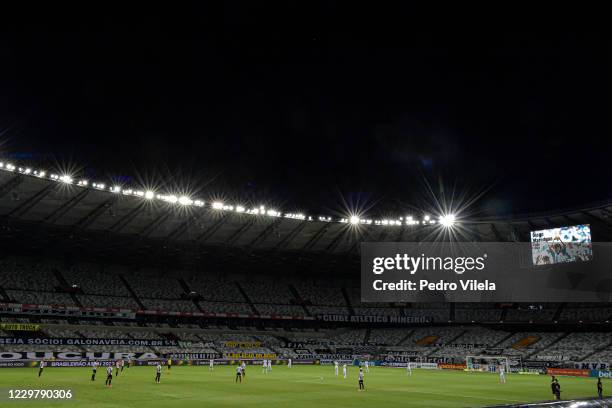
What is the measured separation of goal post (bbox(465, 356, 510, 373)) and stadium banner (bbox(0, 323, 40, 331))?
184 ft

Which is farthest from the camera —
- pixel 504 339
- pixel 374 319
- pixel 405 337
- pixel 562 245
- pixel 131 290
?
pixel 374 319

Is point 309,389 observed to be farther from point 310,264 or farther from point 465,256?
point 310,264

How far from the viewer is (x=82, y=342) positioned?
69562 mm

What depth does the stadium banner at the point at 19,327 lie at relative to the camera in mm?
65750

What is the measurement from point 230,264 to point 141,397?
58.0 meters

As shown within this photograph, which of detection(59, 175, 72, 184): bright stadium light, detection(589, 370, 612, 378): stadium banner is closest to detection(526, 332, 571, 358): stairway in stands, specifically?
detection(589, 370, 612, 378): stadium banner

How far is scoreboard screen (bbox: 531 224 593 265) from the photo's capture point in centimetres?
→ 6425

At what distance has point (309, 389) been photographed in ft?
131

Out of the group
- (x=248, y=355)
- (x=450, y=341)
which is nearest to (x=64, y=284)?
(x=248, y=355)

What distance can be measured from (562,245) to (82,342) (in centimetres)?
6221

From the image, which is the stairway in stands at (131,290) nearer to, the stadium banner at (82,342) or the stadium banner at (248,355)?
the stadium banner at (82,342)

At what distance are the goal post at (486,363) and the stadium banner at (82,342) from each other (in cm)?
4099

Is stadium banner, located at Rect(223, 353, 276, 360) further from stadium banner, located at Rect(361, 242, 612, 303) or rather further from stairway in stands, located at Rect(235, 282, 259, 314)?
stadium banner, located at Rect(361, 242, 612, 303)

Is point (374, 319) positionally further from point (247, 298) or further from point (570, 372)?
point (570, 372)
